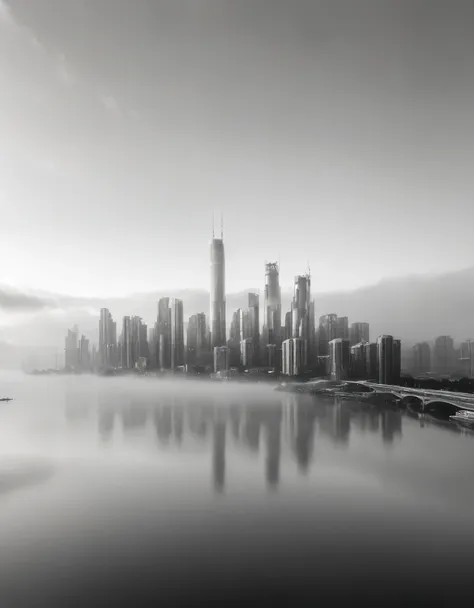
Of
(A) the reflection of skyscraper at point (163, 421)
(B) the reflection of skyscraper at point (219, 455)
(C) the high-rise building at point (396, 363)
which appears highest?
(C) the high-rise building at point (396, 363)

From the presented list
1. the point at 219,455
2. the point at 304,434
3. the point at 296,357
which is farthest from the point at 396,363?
the point at 219,455

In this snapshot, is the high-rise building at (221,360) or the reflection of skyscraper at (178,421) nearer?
the reflection of skyscraper at (178,421)

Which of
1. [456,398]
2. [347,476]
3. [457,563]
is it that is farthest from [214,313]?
[457,563]

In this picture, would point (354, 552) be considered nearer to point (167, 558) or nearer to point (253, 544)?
point (253, 544)

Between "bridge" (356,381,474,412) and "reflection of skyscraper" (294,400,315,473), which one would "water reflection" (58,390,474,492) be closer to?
"reflection of skyscraper" (294,400,315,473)

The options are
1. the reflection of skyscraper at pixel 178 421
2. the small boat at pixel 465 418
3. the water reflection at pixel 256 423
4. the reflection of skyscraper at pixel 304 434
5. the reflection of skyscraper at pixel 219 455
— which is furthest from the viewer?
the small boat at pixel 465 418

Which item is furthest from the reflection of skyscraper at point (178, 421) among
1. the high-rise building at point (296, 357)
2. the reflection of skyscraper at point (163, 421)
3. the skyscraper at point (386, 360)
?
the high-rise building at point (296, 357)

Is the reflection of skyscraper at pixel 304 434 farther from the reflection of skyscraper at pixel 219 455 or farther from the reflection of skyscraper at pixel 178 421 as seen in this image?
the reflection of skyscraper at pixel 178 421
